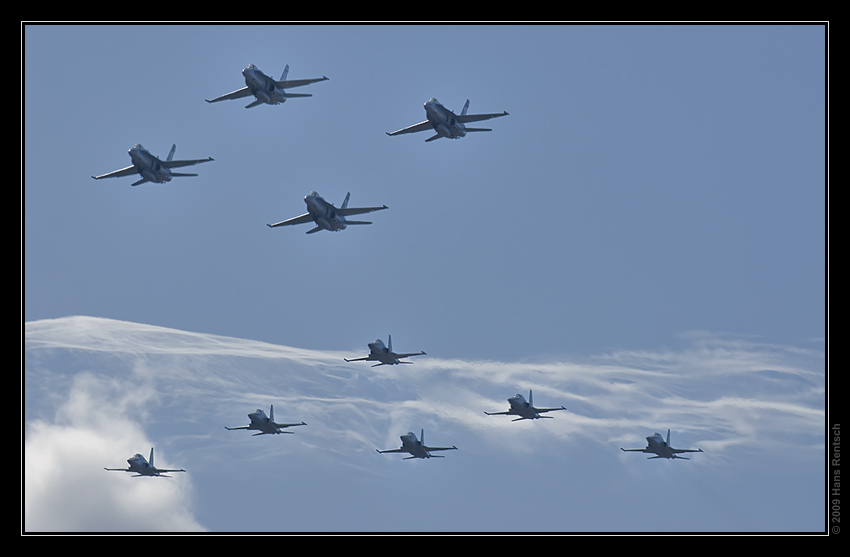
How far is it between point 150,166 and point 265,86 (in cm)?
1413

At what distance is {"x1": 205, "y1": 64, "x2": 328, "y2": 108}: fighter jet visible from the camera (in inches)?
4530

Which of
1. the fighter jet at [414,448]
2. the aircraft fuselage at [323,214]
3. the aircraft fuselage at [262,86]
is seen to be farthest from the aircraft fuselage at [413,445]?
the aircraft fuselage at [262,86]

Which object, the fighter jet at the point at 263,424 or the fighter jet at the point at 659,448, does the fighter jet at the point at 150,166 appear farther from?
the fighter jet at the point at 659,448

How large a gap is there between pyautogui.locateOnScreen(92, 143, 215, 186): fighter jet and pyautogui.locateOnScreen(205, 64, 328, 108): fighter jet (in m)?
7.40

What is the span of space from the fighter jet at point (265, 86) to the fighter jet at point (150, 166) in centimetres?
740

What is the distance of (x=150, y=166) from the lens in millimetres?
116000
